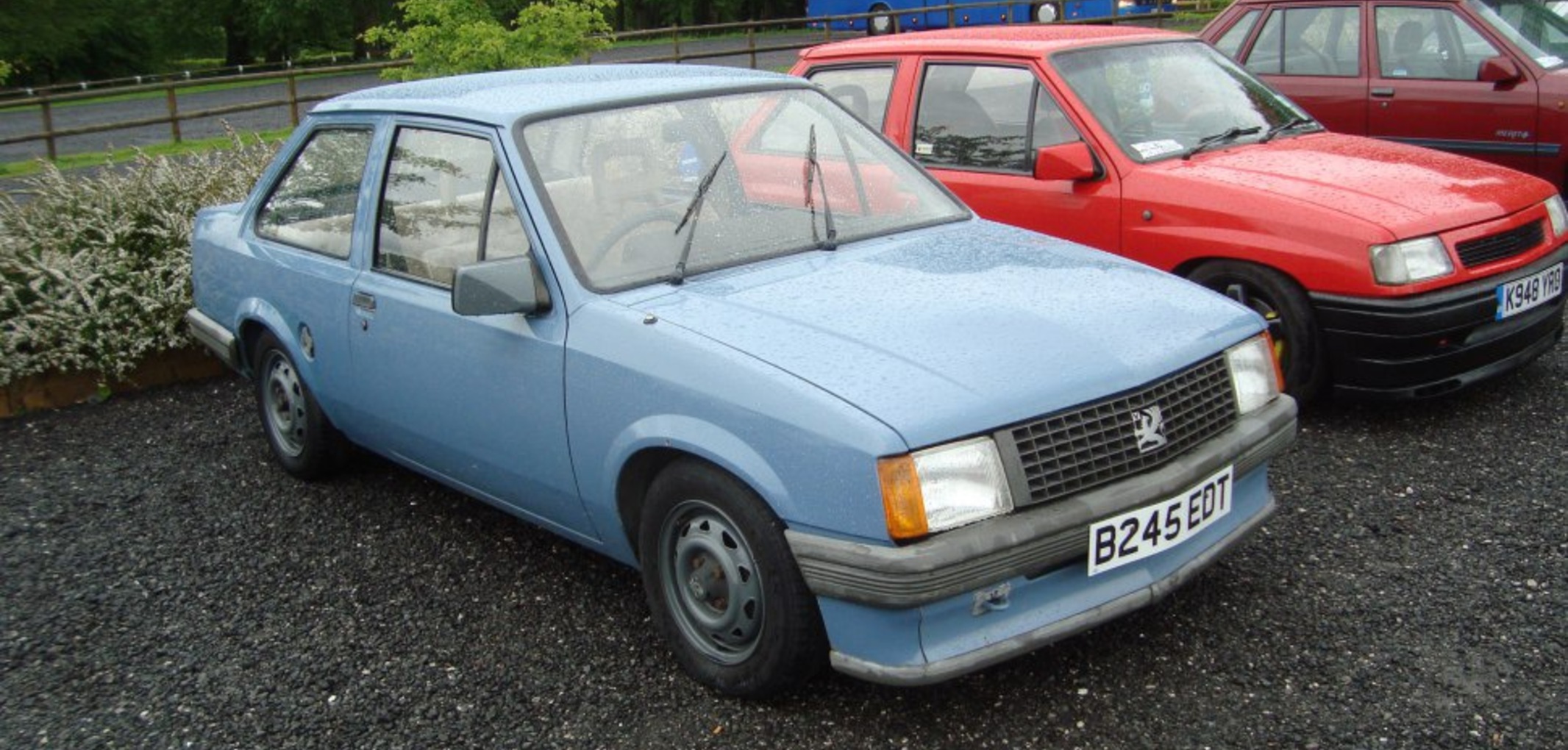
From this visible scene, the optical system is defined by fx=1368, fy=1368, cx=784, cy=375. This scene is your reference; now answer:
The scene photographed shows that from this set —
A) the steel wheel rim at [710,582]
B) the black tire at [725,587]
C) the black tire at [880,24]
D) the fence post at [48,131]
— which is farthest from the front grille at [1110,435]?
the black tire at [880,24]

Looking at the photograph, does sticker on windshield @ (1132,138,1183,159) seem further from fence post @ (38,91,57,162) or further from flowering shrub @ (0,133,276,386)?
fence post @ (38,91,57,162)

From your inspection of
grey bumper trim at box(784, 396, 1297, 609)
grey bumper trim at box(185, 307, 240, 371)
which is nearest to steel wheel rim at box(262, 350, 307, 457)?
grey bumper trim at box(185, 307, 240, 371)

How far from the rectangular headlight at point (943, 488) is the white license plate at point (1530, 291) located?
3.11 meters

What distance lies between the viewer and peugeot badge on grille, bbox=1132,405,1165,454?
3295 mm

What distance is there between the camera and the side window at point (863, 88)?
6.43 metres

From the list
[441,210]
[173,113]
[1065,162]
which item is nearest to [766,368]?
[441,210]

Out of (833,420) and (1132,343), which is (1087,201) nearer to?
(1132,343)

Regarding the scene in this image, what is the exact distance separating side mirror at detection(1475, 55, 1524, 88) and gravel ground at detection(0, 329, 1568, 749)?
3.09m

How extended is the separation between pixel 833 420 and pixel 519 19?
25.4ft

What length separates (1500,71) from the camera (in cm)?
774

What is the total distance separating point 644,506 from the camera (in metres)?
3.54

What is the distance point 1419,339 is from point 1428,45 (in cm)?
382

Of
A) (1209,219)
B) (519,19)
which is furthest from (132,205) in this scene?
(1209,219)

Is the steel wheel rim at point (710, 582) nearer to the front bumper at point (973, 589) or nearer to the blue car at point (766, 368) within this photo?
the blue car at point (766, 368)
